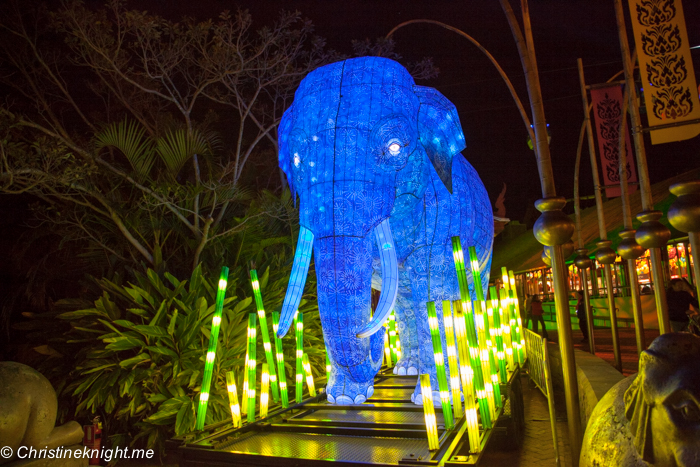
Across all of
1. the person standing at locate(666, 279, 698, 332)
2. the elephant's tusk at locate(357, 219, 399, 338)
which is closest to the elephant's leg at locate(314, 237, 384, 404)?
the elephant's tusk at locate(357, 219, 399, 338)

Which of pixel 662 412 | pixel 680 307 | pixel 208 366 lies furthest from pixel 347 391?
pixel 680 307

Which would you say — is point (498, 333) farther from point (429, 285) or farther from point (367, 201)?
point (367, 201)

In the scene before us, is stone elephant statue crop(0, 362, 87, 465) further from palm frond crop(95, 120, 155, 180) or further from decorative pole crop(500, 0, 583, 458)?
decorative pole crop(500, 0, 583, 458)

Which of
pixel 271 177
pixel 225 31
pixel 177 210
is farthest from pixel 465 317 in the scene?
pixel 271 177

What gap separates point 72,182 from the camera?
713 centimetres

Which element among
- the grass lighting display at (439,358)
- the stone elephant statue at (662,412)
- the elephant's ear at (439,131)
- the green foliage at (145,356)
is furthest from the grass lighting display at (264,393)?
the stone elephant statue at (662,412)

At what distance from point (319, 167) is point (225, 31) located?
5490 mm

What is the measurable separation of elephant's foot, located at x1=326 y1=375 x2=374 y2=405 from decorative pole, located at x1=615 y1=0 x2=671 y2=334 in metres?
2.54

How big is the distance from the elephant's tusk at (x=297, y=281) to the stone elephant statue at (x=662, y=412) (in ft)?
10.3

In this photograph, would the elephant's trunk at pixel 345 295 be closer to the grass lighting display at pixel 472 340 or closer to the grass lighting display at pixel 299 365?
the grass lighting display at pixel 472 340

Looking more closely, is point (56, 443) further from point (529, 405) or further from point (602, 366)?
point (529, 405)

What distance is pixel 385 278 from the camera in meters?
4.59

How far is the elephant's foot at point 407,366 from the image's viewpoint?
6.86 m

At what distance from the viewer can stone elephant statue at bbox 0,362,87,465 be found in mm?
4508
